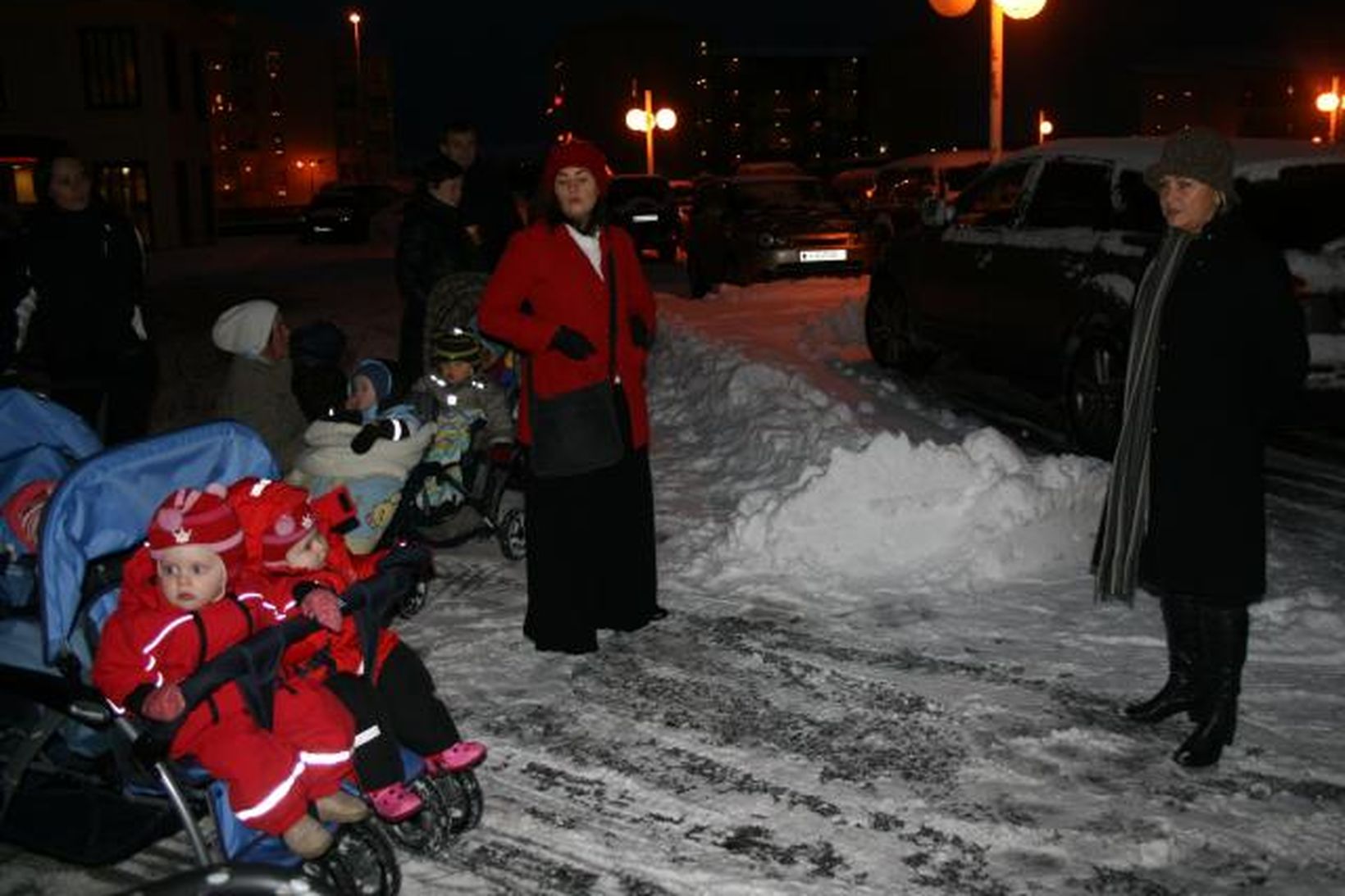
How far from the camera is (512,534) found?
7.07 metres

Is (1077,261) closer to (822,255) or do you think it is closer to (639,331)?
(639,331)

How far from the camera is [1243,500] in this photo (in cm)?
426

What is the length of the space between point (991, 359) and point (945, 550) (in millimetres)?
4025

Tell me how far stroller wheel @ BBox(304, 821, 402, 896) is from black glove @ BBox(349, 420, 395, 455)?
2289mm

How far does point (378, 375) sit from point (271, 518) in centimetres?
261

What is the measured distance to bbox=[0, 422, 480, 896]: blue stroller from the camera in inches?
138

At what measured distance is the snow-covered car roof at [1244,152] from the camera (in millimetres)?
8156

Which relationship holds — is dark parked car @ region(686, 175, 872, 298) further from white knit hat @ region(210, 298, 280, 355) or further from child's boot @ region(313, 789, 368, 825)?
child's boot @ region(313, 789, 368, 825)

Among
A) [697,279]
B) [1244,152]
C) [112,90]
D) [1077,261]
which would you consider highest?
[112,90]

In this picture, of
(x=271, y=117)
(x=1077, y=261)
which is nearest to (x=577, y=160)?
(x=1077, y=261)

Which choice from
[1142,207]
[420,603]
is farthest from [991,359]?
[420,603]

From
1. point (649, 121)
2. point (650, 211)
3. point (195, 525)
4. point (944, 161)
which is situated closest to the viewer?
point (195, 525)

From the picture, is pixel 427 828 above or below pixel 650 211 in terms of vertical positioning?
below

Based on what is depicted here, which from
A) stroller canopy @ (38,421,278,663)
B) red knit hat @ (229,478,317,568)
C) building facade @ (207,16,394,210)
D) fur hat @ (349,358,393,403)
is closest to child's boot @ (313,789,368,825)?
red knit hat @ (229,478,317,568)
